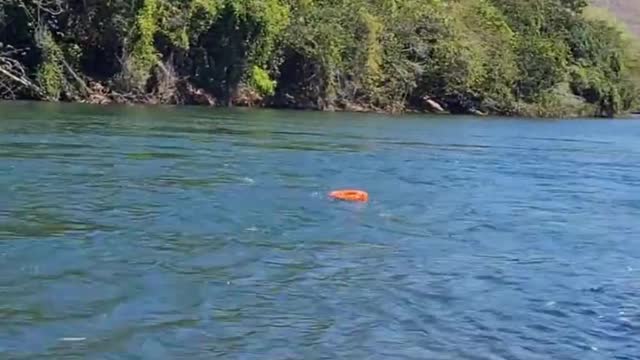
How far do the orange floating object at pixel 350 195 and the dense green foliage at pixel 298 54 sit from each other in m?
29.6

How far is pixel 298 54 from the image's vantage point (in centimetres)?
5881

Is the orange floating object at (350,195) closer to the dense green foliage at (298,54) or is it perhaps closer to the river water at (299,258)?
the river water at (299,258)

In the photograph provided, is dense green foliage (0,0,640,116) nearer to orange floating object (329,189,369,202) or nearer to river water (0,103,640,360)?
river water (0,103,640,360)

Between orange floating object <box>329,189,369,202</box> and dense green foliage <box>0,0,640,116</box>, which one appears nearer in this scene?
orange floating object <box>329,189,369,202</box>

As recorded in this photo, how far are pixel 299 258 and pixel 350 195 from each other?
5.63 metres

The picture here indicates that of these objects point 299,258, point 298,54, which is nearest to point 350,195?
point 299,258

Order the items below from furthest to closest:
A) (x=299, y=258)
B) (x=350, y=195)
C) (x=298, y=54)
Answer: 1. (x=298, y=54)
2. (x=350, y=195)
3. (x=299, y=258)

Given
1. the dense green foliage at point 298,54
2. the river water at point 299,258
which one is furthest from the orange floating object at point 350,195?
the dense green foliage at point 298,54

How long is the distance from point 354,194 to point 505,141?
22.6 metres

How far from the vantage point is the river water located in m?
8.85

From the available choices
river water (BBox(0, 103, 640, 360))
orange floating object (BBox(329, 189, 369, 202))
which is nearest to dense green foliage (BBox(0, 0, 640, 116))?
river water (BBox(0, 103, 640, 360))

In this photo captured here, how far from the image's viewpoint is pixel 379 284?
11047 mm

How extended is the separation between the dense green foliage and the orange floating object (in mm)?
29648

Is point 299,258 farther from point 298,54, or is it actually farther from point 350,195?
point 298,54
